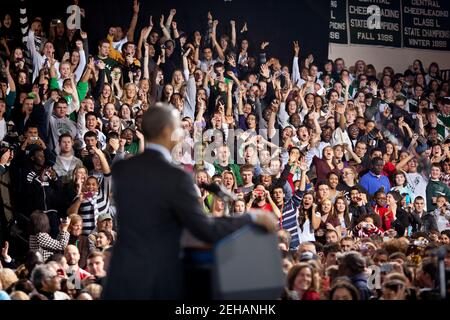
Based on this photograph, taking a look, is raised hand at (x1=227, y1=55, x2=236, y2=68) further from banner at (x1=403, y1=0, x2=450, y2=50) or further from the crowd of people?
banner at (x1=403, y1=0, x2=450, y2=50)

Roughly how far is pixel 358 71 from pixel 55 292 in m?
9.29

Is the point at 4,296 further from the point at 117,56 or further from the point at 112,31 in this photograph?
the point at 112,31

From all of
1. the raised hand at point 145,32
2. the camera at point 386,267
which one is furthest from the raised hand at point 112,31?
the camera at point 386,267

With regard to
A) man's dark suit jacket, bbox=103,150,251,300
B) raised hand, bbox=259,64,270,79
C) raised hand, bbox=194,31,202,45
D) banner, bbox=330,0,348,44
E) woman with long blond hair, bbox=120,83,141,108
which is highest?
banner, bbox=330,0,348,44

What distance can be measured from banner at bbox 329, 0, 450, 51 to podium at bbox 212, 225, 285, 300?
12210 millimetres

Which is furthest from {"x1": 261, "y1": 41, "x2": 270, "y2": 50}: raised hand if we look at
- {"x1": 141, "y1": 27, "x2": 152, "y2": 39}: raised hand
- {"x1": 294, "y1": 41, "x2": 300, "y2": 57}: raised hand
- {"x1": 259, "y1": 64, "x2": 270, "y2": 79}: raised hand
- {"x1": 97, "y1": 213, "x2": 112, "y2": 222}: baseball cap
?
{"x1": 97, "y1": 213, "x2": 112, "y2": 222}: baseball cap

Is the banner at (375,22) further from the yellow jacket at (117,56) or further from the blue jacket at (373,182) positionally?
the yellow jacket at (117,56)

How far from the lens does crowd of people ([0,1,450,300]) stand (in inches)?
340

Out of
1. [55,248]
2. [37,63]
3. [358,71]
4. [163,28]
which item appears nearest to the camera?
[55,248]

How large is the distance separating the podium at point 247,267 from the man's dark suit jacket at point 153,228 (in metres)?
0.08

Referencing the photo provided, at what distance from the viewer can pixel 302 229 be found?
996cm

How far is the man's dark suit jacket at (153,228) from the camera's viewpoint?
12.5 feet
